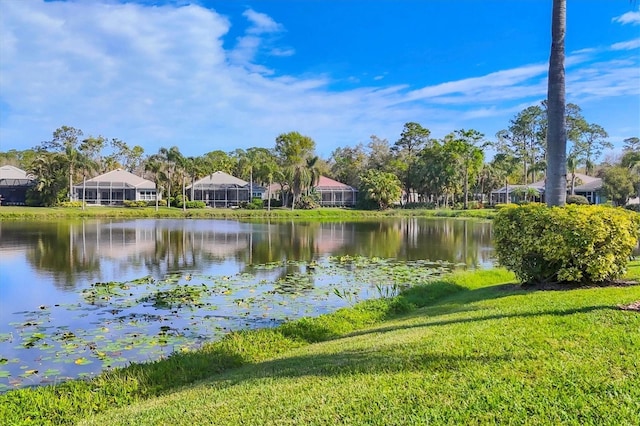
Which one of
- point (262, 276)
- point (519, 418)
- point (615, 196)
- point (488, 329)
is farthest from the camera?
point (615, 196)

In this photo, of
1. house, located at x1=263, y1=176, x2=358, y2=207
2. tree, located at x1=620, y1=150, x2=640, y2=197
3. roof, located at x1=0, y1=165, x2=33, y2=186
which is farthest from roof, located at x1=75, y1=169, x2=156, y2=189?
tree, located at x1=620, y1=150, x2=640, y2=197

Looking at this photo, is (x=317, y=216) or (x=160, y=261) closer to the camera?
(x=160, y=261)

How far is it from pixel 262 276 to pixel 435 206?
5909 centimetres

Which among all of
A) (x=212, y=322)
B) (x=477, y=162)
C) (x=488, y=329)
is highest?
(x=477, y=162)

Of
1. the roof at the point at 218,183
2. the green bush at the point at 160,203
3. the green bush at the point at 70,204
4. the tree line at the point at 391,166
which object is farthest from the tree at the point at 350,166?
the green bush at the point at 70,204

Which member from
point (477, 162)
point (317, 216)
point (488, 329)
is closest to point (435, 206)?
point (477, 162)

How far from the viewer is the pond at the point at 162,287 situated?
9.61 metres

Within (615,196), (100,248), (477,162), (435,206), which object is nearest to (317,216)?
(435,206)

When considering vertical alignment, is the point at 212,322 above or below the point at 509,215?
below

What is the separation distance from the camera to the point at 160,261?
882 inches

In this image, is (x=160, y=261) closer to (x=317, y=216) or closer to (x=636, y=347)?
(x=636, y=347)

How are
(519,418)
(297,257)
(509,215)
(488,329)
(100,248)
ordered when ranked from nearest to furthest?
(519,418), (488,329), (509,215), (297,257), (100,248)

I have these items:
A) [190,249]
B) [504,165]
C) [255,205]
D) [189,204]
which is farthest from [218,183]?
[190,249]

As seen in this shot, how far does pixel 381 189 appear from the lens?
7150cm
